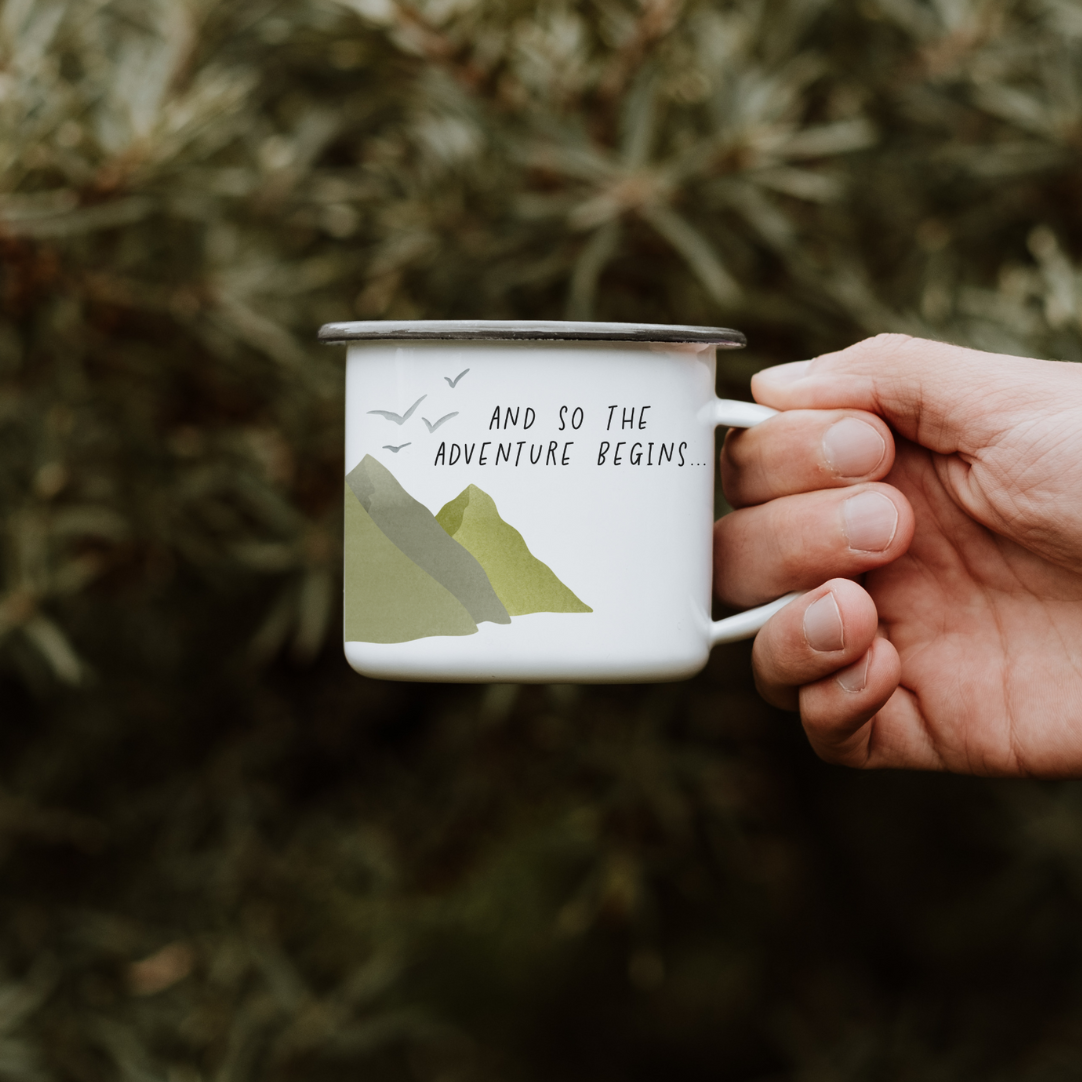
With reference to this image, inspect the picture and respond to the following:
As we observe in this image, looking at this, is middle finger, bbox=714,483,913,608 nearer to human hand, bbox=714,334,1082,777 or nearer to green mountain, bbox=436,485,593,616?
human hand, bbox=714,334,1082,777

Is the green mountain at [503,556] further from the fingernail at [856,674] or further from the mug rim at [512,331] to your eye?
the fingernail at [856,674]

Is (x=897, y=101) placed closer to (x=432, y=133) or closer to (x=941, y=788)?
(x=432, y=133)

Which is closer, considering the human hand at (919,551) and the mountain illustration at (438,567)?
the mountain illustration at (438,567)

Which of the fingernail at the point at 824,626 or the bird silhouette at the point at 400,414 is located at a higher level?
the bird silhouette at the point at 400,414

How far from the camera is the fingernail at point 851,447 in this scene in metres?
0.73

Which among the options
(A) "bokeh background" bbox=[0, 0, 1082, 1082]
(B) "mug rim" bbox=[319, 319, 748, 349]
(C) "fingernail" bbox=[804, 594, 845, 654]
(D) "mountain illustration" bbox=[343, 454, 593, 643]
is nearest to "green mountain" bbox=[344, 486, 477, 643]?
(D) "mountain illustration" bbox=[343, 454, 593, 643]

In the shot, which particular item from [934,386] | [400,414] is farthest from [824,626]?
[400,414]

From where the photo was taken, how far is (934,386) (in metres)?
0.74

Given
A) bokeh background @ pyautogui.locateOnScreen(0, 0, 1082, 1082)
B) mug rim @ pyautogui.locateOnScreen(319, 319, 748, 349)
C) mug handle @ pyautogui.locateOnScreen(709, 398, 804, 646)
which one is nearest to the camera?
mug rim @ pyautogui.locateOnScreen(319, 319, 748, 349)

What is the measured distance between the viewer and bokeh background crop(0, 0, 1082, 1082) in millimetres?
992

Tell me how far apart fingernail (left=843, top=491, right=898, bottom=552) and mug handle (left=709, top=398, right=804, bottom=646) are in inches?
2.2

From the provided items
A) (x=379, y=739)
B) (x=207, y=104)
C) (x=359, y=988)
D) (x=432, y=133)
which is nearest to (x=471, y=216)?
(x=432, y=133)

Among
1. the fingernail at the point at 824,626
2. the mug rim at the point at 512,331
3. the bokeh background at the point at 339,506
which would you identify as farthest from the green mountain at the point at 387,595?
the bokeh background at the point at 339,506

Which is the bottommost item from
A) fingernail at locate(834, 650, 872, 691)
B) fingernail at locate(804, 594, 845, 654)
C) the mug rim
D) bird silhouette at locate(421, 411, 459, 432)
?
fingernail at locate(834, 650, 872, 691)
